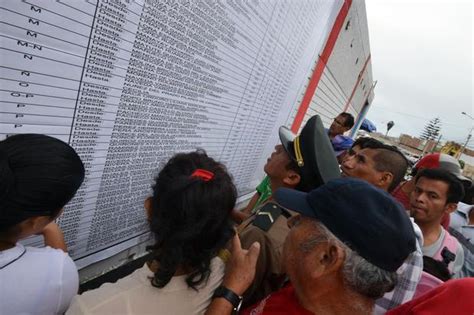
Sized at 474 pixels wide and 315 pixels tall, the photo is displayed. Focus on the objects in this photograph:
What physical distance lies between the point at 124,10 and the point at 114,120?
1.42 feet

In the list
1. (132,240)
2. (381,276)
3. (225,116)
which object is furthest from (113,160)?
(381,276)

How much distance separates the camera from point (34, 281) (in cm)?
82

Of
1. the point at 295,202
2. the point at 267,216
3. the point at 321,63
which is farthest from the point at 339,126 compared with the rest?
the point at 295,202

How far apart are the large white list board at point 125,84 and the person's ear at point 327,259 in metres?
0.96

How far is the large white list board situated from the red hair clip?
0.50 m

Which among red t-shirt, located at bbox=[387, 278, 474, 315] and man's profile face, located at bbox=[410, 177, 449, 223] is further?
man's profile face, located at bbox=[410, 177, 449, 223]

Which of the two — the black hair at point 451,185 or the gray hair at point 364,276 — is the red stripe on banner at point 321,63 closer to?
the black hair at point 451,185

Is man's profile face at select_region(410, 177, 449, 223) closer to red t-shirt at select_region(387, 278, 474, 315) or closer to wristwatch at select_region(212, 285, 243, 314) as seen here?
red t-shirt at select_region(387, 278, 474, 315)

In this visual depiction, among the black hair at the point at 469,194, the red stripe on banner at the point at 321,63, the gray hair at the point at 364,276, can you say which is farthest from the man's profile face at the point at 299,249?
the black hair at the point at 469,194

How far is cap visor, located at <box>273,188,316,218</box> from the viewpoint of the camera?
3.53 feet

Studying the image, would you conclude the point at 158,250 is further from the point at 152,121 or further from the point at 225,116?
the point at 225,116

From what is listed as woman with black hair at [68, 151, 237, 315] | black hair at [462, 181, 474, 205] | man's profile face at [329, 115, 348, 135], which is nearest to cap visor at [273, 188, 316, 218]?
woman with black hair at [68, 151, 237, 315]

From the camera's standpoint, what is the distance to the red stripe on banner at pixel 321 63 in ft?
13.0

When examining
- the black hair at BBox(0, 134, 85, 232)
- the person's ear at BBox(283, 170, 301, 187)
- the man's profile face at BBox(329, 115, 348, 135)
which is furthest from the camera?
the man's profile face at BBox(329, 115, 348, 135)
